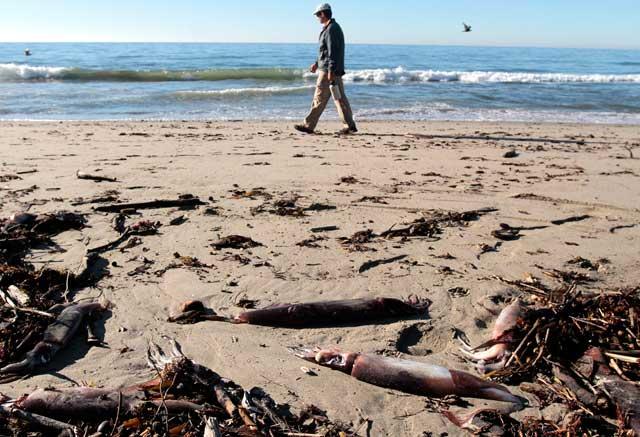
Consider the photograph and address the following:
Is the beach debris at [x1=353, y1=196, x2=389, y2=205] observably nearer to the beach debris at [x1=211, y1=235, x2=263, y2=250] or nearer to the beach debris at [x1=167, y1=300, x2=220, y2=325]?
the beach debris at [x1=211, y1=235, x2=263, y2=250]

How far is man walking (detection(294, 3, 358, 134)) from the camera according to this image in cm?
1049

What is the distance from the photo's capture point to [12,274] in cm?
394

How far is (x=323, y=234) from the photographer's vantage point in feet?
16.8

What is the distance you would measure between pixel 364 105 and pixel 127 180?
11.3 m

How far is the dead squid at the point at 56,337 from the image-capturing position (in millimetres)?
2954

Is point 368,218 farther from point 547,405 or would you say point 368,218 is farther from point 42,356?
point 42,356

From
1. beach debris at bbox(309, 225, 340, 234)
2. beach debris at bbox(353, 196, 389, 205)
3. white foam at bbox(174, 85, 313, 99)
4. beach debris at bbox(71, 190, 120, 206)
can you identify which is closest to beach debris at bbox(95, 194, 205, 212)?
beach debris at bbox(71, 190, 120, 206)

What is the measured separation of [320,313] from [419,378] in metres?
0.90

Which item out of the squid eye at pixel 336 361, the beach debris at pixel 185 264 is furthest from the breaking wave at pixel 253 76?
the squid eye at pixel 336 361

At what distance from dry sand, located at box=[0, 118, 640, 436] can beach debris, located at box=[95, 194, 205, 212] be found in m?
0.18

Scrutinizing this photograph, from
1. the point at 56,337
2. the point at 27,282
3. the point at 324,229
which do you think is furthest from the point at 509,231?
the point at 27,282

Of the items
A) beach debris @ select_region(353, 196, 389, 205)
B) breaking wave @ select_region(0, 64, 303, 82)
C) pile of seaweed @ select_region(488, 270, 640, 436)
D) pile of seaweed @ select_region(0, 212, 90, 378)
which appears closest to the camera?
pile of seaweed @ select_region(488, 270, 640, 436)

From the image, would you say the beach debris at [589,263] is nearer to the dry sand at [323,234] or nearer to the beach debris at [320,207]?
the dry sand at [323,234]

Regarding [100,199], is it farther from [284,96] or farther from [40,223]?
[284,96]
